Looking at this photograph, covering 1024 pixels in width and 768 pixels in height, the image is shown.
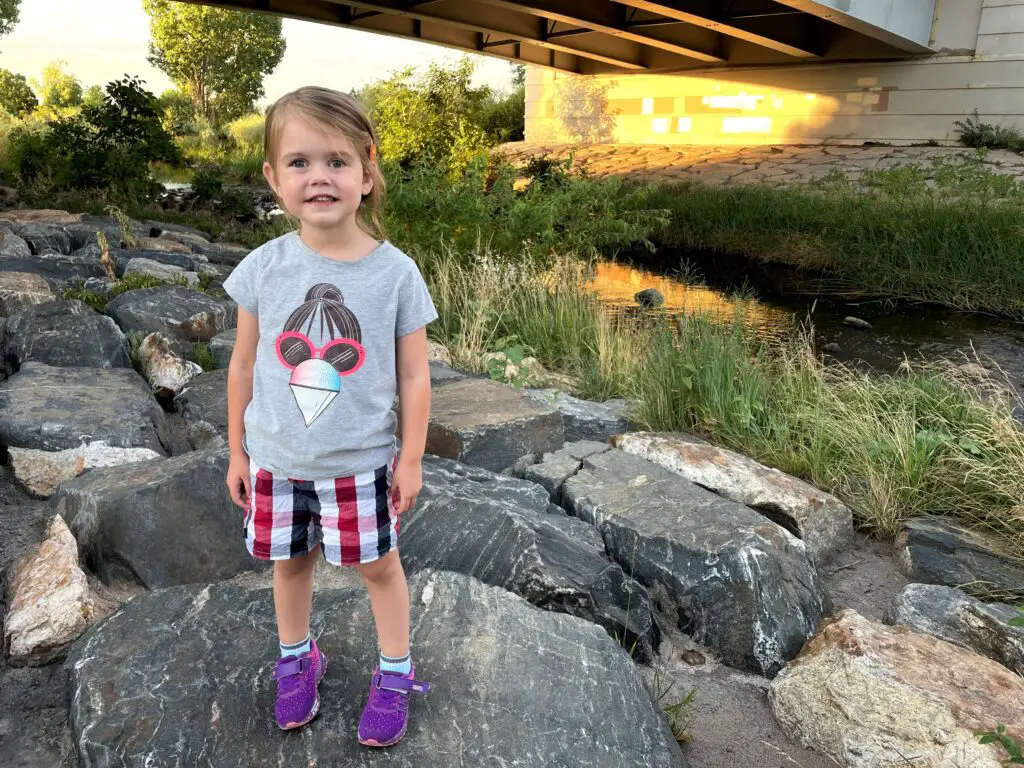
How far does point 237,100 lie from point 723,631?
50.0m

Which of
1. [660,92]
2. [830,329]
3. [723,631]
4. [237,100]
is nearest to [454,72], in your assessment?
[660,92]

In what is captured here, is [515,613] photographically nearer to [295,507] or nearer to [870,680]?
[295,507]

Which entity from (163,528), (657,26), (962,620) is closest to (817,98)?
(657,26)

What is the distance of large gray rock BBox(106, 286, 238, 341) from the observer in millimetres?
4719

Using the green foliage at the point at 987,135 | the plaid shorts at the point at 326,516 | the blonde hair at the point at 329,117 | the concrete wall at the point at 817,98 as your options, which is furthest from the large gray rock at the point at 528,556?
the concrete wall at the point at 817,98

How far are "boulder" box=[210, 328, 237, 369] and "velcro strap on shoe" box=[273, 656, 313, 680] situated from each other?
8.99ft

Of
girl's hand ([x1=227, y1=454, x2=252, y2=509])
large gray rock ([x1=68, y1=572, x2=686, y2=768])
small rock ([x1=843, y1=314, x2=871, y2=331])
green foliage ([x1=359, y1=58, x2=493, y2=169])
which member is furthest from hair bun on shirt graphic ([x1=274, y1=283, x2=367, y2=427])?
green foliage ([x1=359, y1=58, x2=493, y2=169])

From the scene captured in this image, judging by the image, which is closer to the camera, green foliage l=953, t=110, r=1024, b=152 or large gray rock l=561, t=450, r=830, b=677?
large gray rock l=561, t=450, r=830, b=677

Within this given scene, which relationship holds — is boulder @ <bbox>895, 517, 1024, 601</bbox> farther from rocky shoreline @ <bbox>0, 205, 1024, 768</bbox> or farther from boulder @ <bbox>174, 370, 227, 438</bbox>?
boulder @ <bbox>174, 370, 227, 438</bbox>

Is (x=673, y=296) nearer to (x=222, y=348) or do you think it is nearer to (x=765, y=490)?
(x=222, y=348)

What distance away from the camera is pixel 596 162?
68.3 ft

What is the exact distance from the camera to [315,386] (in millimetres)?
1682

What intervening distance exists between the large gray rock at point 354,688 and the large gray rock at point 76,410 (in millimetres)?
1195

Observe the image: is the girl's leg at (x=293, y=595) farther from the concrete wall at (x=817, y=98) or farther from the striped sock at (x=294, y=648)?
the concrete wall at (x=817, y=98)
